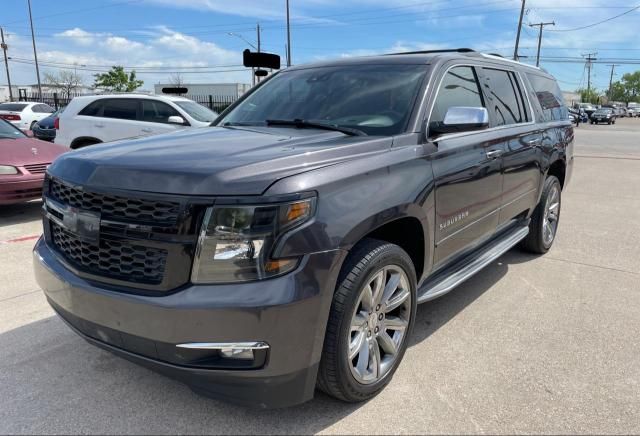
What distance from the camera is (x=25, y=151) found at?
6.94 metres

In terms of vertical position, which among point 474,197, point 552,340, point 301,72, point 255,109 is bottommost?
point 552,340

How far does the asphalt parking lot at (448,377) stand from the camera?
101 inches

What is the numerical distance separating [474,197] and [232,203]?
2.03m

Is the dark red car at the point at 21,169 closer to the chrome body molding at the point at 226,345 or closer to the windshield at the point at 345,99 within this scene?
the windshield at the point at 345,99

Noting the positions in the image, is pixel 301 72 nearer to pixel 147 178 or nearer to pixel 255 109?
pixel 255 109

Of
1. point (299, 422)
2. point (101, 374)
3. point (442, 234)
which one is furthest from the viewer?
point (442, 234)

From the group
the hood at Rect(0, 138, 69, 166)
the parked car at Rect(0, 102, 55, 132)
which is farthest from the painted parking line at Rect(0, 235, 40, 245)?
the parked car at Rect(0, 102, 55, 132)

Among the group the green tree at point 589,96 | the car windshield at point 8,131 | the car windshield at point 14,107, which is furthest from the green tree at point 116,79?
the green tree at point 589,96

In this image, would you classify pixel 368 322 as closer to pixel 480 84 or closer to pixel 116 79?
pixel 480 84

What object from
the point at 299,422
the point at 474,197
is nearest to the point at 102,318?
the point at 299,422

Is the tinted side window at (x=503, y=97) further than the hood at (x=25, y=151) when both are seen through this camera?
No

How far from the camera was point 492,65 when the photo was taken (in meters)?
4.31

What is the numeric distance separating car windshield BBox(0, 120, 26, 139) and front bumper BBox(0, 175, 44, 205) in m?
1.30

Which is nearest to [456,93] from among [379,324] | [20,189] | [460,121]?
[460,121]
